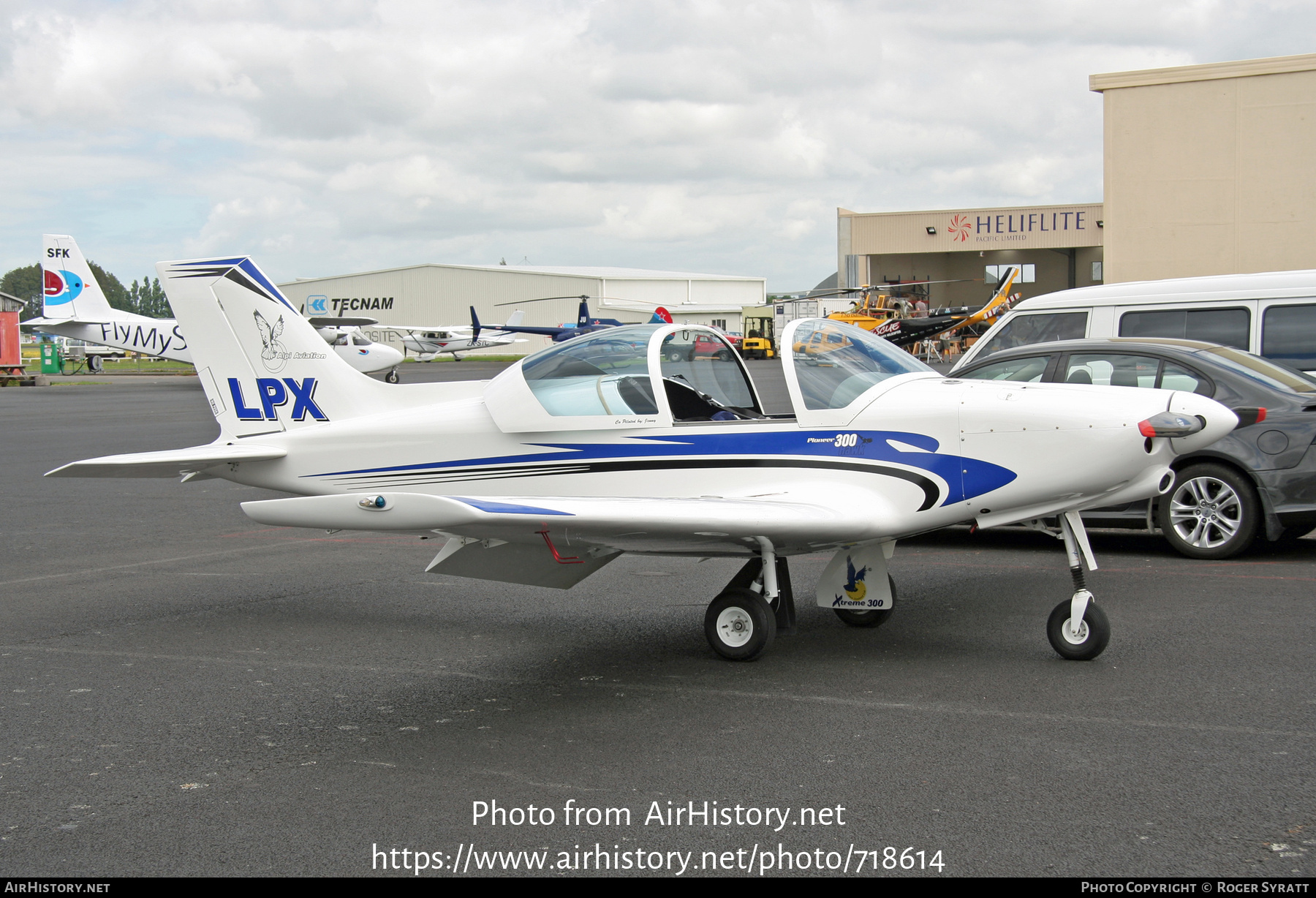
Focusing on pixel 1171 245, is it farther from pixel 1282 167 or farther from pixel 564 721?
pixel 564 721

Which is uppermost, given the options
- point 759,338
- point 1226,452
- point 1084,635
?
point 759,338

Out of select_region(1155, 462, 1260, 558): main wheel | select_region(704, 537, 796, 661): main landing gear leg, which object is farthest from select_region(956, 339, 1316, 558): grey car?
select_region(704, 537, 796, 661): main landing gear leg

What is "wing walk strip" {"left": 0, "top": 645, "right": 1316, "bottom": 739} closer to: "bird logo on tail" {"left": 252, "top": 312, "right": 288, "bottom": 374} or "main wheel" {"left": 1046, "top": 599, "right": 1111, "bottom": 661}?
"main wheel" {"left": 1046, "top": 599, "right": 1111, "bottom": 661}

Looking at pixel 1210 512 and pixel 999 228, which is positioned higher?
pixel 999 228

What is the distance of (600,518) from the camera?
5.05 m

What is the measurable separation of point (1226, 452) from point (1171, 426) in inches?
128

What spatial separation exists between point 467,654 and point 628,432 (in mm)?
1497

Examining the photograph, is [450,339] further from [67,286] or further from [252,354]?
[252,354]

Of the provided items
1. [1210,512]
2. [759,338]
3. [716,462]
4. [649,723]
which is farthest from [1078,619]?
[759,338]

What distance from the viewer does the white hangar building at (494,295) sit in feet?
295

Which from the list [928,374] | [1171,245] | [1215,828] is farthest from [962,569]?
[1171,245]

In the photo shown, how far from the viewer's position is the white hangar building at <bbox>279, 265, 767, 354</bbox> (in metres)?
89.9

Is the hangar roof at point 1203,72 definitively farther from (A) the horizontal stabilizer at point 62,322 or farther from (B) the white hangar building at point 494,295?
(B) the white hangar building at point 494,295

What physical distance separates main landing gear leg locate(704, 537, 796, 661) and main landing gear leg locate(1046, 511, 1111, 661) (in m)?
1.37
